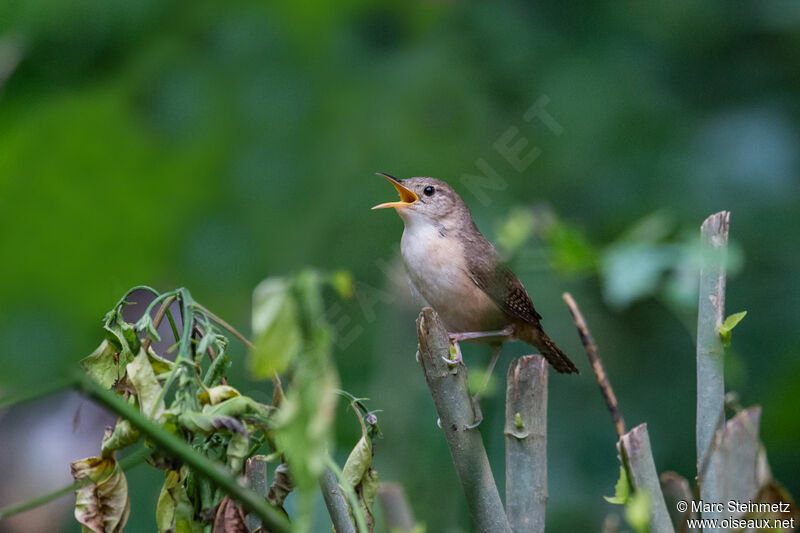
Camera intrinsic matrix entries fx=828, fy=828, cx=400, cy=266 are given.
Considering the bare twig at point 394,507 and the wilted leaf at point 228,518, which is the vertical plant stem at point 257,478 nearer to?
the wilted leaf at point 228,518

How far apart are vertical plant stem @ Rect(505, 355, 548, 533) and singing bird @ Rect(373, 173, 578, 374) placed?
911mm

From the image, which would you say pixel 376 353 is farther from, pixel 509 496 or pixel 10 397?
pixel 10 397

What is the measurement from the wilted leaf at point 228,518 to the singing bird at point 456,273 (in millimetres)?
1333

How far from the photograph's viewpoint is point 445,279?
7.47 ft

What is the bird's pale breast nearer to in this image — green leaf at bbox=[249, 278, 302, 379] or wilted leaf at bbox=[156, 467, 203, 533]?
wilted leaf at bbox=[156, 467, 203, 533]

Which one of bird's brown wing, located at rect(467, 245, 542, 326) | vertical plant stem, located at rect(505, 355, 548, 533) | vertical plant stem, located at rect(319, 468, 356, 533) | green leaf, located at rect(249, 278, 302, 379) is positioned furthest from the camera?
bird's brown wing, located at rect(467, 245, 542, 326)

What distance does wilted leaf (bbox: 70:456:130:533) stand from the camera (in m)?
0.90

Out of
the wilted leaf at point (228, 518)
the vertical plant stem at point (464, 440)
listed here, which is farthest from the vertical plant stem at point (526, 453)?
the wilted leaf at point (228, 518)

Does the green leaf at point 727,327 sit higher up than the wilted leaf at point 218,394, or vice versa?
the wilted leaf at point 218,394

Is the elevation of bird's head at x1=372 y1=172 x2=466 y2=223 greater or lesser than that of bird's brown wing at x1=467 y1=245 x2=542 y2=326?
greater

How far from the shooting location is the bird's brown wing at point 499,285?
233 cm

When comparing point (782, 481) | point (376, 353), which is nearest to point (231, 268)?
point (376, 353)

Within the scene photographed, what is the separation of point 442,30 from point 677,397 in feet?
5.59

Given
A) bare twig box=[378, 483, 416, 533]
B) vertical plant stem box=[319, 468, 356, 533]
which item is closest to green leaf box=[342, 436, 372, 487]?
vertical plant stem box=[319, 468, 356, 533]
